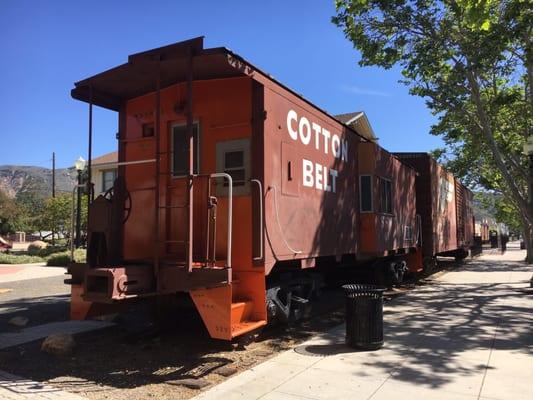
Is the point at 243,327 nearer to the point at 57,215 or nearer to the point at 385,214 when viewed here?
the point at 385,214

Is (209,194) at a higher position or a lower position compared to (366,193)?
lower

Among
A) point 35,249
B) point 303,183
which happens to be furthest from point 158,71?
point 35,249

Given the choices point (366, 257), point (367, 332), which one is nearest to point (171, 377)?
point (367, 332)

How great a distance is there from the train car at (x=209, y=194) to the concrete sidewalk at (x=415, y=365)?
2.29ft

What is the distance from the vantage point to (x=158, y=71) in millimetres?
5953

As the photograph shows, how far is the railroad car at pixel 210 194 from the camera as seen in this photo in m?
5.82

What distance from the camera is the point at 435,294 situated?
1264 centimetres

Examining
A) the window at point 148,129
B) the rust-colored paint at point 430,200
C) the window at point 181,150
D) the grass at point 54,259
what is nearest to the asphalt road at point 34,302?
the window at point 148,129

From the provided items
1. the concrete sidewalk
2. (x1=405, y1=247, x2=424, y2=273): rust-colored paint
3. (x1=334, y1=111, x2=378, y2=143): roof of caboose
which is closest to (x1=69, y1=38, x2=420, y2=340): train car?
the concrete sidewalk

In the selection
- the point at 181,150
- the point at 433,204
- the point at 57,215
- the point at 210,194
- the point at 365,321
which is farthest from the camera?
the point at 57,215

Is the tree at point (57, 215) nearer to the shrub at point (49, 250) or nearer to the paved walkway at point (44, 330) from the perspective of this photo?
the shrub at point (49, 250)

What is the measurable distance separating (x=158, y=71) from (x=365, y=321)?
13.6 ft

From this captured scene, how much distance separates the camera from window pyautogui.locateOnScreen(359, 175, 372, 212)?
986 cm

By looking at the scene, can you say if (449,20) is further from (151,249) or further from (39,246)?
(39,246)
